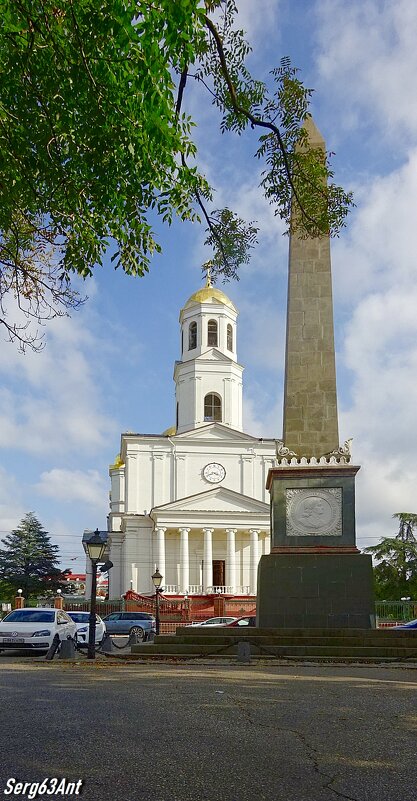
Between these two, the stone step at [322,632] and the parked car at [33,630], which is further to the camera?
the parked car at [33,630]

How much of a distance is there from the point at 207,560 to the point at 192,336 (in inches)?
733

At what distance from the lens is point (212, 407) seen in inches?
2517

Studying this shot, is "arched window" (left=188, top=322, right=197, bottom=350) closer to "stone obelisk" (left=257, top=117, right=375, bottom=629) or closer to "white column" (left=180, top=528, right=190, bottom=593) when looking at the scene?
"white column" (left=180, top=528, right=190, bottom=593)

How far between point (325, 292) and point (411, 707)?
11030 mm

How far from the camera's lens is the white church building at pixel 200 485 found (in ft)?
189

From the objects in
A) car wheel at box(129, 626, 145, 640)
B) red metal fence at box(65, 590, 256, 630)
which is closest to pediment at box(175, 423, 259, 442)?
red metal fence at box(65, 590, 256, 630)

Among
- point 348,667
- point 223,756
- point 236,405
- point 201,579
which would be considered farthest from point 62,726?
point 236,405

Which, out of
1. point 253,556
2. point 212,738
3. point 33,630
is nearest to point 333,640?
point 33,630

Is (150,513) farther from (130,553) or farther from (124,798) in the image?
(124,798)

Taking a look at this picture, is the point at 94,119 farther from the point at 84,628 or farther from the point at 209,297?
the point at 209,297

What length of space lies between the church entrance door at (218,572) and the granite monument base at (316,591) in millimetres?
43608

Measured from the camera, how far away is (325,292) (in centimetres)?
1811

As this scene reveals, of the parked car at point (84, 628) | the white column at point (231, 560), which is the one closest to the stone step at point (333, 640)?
the parked car at point (84, 628)

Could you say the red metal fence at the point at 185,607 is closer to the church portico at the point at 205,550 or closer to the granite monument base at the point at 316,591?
the church portico at the point at 205,550
